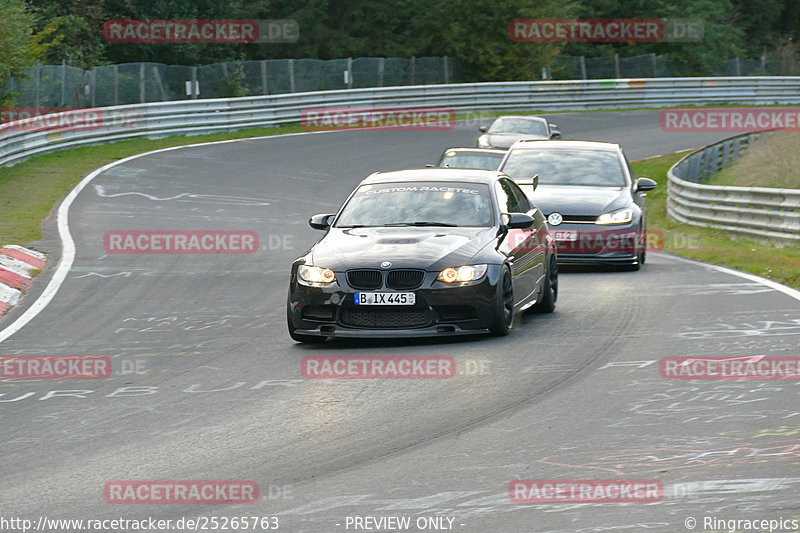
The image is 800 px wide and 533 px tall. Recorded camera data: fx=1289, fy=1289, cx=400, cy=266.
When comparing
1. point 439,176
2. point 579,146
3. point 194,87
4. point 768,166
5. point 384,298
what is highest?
point 439,176

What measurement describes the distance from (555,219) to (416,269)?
674 cm

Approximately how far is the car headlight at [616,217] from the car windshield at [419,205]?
4.98 meters

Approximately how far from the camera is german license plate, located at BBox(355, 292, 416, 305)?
10852 millimetres

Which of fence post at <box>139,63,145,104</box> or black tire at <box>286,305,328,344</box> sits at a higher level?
fence post at <box>139,63,145,104</box>

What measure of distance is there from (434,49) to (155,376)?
5218cm

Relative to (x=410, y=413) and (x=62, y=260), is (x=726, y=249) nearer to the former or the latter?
(x=62, y=260)

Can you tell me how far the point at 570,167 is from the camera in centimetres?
1864

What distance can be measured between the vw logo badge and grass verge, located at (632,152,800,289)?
2449 mm

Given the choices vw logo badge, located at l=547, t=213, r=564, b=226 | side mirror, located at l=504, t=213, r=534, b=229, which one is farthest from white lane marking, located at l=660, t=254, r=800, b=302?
side mirror, located at l=504, t=213, r=534, b=229

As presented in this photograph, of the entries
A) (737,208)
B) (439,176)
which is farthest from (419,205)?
(737,208)

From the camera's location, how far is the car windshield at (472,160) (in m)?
23.4

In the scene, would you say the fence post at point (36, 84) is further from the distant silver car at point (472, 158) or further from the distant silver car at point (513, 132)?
the distant silver car at point (472, 158)

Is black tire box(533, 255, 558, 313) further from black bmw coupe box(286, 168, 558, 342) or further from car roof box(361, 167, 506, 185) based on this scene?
car roof box(361, 167, 506, 185)

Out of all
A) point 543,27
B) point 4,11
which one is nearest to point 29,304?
point 4,11
